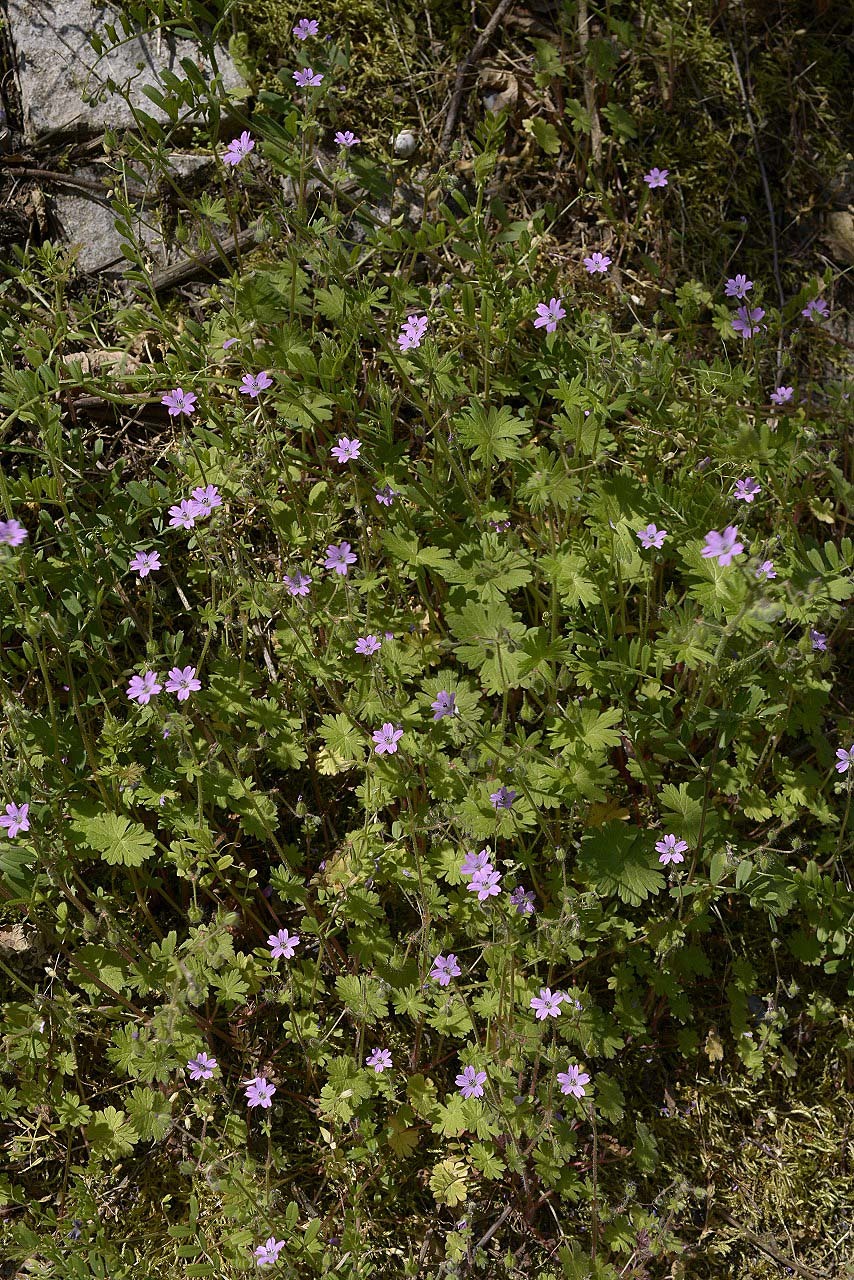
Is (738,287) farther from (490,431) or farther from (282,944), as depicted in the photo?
(282,944)

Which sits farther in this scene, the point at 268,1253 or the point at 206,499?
the point at 206,499

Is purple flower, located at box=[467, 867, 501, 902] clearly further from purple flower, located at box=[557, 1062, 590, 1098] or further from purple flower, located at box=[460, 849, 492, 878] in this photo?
purple flower, located at box=[557, 1062, 590, 1098]

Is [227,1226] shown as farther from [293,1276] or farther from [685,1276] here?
[685,1276]

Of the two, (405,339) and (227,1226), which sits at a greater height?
(405,339)

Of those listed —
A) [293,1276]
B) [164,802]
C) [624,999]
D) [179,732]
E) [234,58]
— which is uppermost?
[234,58]

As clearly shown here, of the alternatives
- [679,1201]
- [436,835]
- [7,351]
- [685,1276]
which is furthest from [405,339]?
[685,1276]

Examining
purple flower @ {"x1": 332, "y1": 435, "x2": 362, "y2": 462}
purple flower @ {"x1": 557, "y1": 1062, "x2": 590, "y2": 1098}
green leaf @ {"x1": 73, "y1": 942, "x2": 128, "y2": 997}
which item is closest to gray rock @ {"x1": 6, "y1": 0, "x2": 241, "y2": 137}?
purple flower @ {"x1": 332, "y1": 435, "x2": 362, "y2": 462}

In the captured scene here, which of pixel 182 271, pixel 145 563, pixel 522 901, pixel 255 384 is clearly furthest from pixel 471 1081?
pixel 182 271
